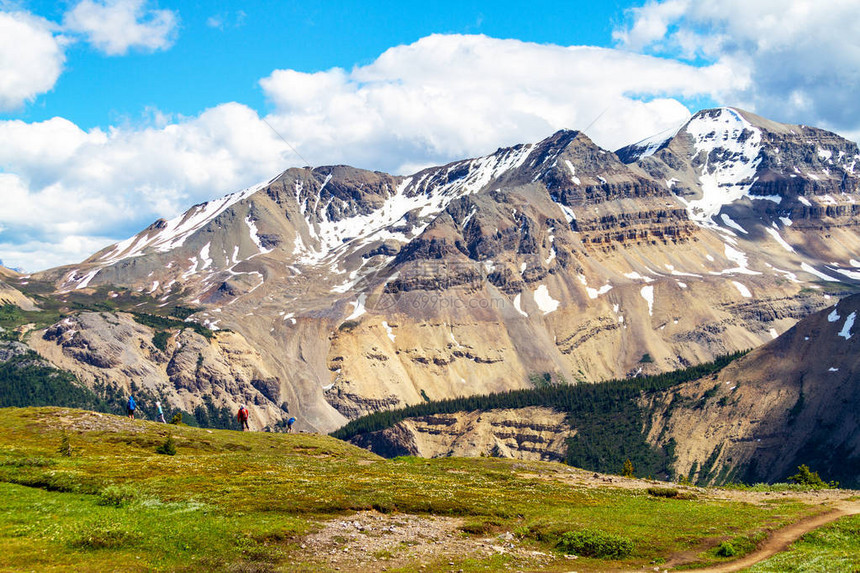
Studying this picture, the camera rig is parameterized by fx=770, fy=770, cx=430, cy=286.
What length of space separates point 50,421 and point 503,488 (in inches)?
1812

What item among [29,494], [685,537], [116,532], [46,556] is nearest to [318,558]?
[116,532]

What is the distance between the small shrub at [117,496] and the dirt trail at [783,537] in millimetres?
30985

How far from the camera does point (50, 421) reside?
75750 mm

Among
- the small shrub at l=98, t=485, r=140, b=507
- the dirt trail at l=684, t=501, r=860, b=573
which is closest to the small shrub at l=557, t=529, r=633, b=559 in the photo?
the dirt trail at l=684, t=501, r=860, b=573

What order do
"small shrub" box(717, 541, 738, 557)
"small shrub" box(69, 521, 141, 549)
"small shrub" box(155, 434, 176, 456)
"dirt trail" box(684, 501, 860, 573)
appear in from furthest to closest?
"small shrub" box(155, 434, 176, 456)
"small shrub" box(717, 541, 738, 557)
"dirt trail" box(684, 501, 860, 573)
"small shrub" box(69, 521, 141, 549)

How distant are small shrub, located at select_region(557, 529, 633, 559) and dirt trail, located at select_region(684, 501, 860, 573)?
425 cm

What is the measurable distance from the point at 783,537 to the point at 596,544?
1196 cm

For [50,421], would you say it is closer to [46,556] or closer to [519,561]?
[46,556]

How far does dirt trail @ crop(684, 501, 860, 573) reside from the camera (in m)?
39.4

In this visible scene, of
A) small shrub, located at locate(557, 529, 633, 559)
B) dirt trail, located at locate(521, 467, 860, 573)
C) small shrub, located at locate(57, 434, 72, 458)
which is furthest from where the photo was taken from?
small shrub, located at locate(57, 434, 72, 458)

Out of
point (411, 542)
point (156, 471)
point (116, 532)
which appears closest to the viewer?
point (116, 532)

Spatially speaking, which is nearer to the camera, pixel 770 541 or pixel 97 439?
pixel 770 541

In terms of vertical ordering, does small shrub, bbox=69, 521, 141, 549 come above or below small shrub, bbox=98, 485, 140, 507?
below

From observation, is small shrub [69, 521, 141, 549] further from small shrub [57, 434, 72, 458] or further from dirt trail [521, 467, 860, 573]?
dirt trail [521, 467, 860, 573]
